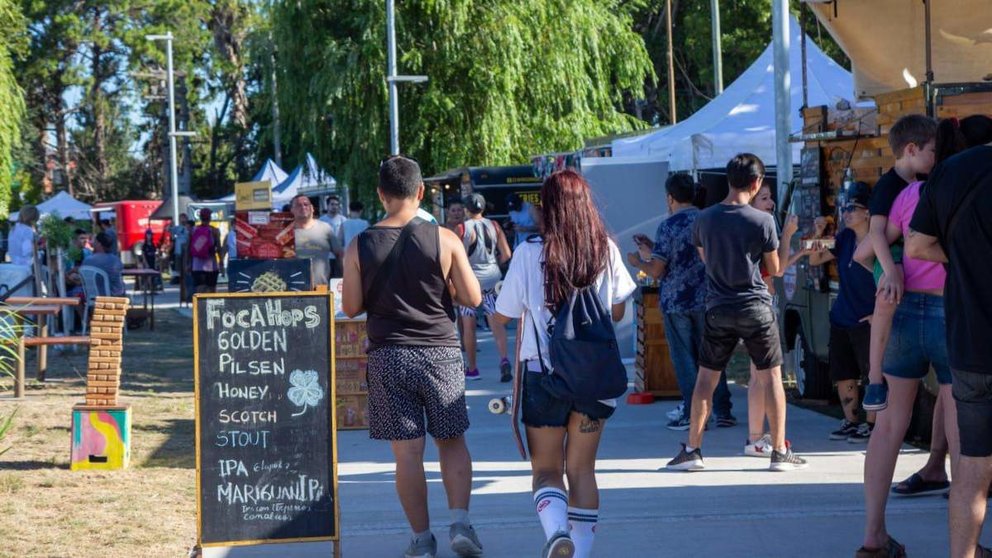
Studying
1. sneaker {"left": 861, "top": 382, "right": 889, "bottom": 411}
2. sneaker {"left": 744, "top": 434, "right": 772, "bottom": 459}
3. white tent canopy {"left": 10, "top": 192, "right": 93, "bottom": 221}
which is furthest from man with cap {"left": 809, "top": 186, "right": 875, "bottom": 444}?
white tent canopy {"left": 10, "top": 192, "right": 93, "bottom": 221}

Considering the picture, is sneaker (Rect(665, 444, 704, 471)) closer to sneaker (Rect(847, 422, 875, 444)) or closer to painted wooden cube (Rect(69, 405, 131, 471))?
sneaker (Rect(847, 422, 875, 444))

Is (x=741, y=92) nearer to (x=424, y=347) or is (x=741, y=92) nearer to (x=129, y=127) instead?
(x=424, y=347)

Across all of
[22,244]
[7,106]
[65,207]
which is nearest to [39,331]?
[22,244]

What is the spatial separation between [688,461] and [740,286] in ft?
3.91

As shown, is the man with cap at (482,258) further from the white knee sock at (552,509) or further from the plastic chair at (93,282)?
the white knee sock at (552,509)

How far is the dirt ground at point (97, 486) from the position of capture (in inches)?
271

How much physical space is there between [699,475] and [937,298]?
2651 millimetres

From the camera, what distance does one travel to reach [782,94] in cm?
1307

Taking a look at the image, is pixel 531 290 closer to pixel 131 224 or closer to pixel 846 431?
pixel 846 431

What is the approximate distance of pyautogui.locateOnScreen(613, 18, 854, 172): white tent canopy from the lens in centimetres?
1505

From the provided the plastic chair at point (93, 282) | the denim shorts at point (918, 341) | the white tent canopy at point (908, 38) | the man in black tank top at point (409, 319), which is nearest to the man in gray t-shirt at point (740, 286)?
the denim shorts at point (918, 341)

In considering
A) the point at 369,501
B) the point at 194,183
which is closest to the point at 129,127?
the point at 194,183

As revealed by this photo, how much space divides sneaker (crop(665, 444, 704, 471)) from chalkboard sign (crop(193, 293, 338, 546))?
2.73 metres

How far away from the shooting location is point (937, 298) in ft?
18.9
